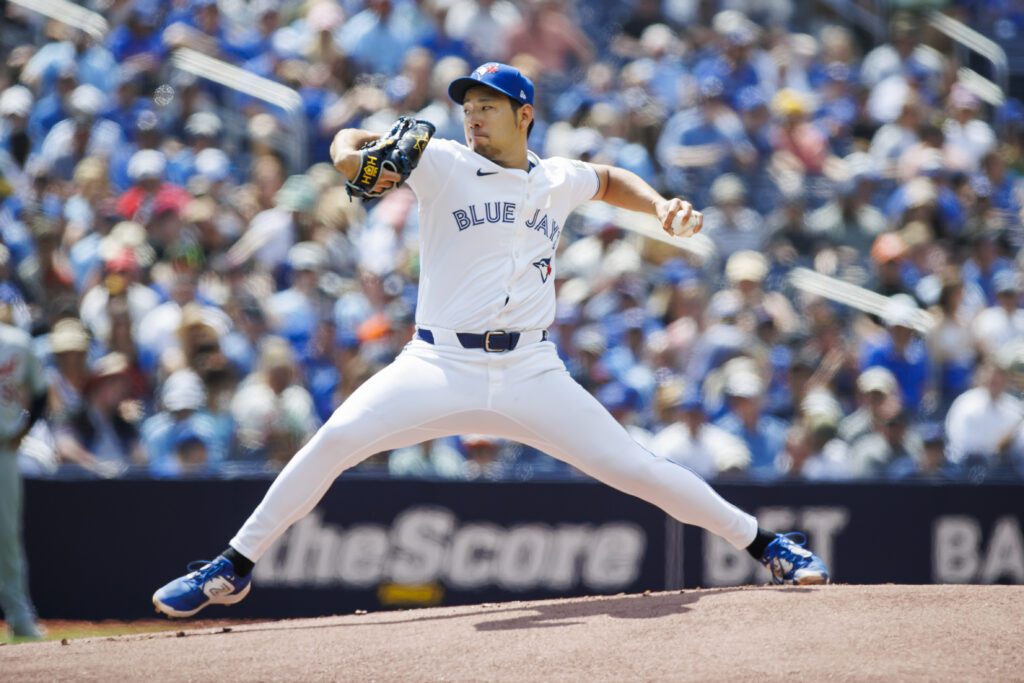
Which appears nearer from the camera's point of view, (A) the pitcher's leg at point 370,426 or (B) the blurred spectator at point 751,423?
(A) the pitcher's leg at point 370,426

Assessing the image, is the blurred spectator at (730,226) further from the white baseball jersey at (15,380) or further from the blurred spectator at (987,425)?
the white baseball jersey at (15,380)

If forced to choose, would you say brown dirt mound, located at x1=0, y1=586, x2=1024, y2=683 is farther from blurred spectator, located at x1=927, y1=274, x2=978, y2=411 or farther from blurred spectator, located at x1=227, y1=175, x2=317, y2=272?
blurred spectator, located at x1=227, y1=175, x2=317, y2=272

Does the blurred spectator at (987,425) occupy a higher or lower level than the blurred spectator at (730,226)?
lower

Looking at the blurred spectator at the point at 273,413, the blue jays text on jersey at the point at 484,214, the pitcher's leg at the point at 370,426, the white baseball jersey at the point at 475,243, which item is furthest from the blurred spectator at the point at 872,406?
the pitcher's leg at the point at 370,426

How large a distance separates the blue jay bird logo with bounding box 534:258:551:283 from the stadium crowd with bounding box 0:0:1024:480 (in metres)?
3.95

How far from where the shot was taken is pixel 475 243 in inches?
224

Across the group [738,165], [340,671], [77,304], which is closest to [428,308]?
[340,671]

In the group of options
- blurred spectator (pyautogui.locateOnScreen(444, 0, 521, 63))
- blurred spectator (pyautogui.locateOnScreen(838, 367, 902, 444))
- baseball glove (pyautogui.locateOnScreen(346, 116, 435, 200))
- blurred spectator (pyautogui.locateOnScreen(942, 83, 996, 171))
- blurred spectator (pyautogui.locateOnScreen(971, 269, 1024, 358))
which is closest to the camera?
baseball glove (pyautogui.locateOnScreen(346, 116, 435, 200))

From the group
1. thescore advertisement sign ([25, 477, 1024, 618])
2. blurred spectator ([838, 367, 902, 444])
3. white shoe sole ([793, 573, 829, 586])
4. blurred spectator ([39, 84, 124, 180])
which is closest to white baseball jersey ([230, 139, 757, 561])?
white shoe sole ([793, 573, 829, 586])

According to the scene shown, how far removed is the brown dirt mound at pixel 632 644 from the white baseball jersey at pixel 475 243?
1.13 meters

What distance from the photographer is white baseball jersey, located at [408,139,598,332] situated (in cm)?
566

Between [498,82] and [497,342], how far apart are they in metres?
0.94

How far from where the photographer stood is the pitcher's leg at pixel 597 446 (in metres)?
5.67

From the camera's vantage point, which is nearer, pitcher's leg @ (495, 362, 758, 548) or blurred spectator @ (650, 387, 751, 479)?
pitcher's leg @ (495, 362, 758, 548)
